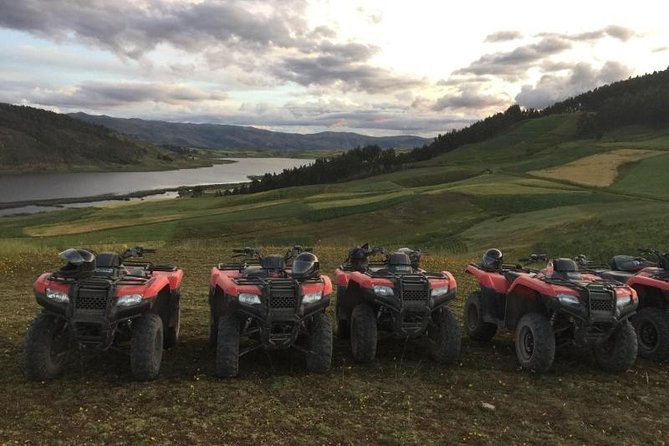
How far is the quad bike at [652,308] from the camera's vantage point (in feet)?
29.5

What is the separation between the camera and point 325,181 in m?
114

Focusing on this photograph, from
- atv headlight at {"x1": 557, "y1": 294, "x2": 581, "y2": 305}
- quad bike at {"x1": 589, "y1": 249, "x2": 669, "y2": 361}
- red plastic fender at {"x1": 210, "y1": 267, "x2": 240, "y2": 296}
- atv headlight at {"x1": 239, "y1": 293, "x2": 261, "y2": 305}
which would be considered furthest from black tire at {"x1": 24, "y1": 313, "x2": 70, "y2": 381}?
quad bike at {"x1": 589, "y1": 249, "x2": 669, "y2": 361}

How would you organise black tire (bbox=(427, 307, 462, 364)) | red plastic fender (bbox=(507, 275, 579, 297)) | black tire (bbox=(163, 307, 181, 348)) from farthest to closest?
black tire (bbox=(163, 307, 181, 348)), black tire (bbox=(427, 307, 462, 364)), red plastic fender (bbox=(507, 275, 579, 297))

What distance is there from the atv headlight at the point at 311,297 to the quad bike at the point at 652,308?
538 centimetres

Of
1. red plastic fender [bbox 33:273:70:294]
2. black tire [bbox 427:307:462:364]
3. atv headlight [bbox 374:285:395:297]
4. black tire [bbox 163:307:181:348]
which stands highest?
red plastic fender [bbox 33:273:70:294]

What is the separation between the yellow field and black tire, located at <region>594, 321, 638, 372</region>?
54.6 meters

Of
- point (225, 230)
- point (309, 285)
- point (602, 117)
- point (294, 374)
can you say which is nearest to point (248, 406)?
point (294, 374)

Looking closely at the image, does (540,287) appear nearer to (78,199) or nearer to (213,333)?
(213,333)

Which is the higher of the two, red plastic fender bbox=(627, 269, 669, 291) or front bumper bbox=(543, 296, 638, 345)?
red plastic fender bbox=(627, 269, 669, 291)

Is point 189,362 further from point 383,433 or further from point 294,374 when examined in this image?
point 383,433

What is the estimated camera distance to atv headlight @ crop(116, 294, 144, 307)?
717 cm

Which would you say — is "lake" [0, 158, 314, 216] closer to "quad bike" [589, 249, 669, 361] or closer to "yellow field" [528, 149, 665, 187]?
"yellow field" [528, 149, 665, 187]

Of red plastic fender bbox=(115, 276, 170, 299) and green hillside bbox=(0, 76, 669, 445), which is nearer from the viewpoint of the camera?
green hillside bbox=(0, 76, 669, 445)

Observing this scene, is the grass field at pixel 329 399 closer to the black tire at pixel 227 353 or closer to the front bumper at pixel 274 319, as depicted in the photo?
the black tire at pixel 227 353
